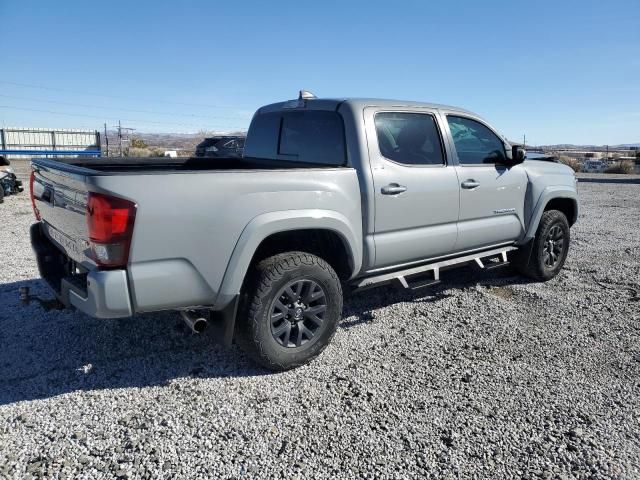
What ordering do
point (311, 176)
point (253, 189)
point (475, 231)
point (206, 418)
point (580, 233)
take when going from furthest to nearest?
point (580, 233), point (475, 231), point (311, 176), point (253, 189), point (206, 418)

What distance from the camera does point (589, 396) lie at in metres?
3.33

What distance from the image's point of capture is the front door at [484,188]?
4781 millimetres

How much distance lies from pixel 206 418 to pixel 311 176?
5.56 feet

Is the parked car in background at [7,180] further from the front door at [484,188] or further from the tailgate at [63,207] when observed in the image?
the front door at [484,188]

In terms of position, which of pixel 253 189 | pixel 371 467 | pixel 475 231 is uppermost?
pixel 253 189

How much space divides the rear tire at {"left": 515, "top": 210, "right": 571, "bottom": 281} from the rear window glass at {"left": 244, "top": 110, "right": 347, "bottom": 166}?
2776mm

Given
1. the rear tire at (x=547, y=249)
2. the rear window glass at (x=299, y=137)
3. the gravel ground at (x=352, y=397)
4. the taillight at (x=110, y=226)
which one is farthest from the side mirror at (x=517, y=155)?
the taillight at (x=110, y=226)

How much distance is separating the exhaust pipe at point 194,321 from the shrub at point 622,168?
104 ft

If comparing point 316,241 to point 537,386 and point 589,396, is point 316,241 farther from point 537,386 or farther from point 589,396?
point 589,396

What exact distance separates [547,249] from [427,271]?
199 cm

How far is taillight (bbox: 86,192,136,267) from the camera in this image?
280 cm

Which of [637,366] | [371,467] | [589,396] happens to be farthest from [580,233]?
[371,467]

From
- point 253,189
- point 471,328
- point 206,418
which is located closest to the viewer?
point 206,418

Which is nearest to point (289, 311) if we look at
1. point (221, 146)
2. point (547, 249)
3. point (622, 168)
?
point (547, 249)
